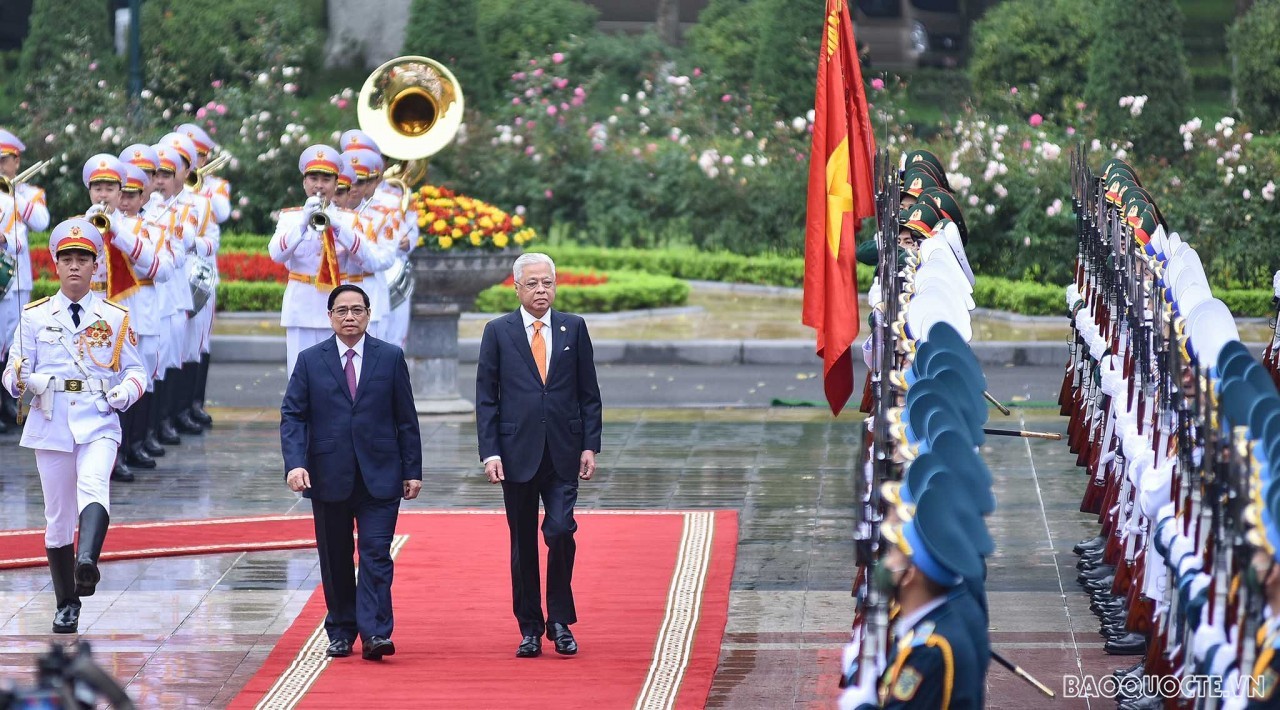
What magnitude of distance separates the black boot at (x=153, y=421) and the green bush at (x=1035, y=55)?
17.0 m

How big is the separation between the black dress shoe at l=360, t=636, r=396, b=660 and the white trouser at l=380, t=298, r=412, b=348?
4.59 m

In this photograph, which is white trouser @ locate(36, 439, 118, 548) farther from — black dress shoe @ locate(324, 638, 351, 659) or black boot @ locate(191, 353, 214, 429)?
black boot @ locate(191, 353, 214, 429)

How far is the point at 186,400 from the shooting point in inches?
545

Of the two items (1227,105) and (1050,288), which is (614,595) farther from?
(1227,105)

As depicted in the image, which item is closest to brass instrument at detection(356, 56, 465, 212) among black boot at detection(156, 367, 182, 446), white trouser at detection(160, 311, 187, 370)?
white trouser at detection(160, 311, 187, 370)

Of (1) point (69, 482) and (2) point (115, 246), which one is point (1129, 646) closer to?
(1) point (69, 482)

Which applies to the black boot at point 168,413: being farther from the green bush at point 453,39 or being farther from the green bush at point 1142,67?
the green bush at point 453,39

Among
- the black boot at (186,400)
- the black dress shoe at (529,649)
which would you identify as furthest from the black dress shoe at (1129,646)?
the black boot at (186,400)

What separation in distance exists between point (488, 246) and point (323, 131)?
12.6 meters

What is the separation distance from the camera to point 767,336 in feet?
60.0

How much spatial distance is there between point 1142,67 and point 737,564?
641 inches

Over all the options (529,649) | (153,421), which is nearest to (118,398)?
(529,649)

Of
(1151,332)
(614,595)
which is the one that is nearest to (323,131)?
(614,595)

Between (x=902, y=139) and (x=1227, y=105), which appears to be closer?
(x=902, y=139)
